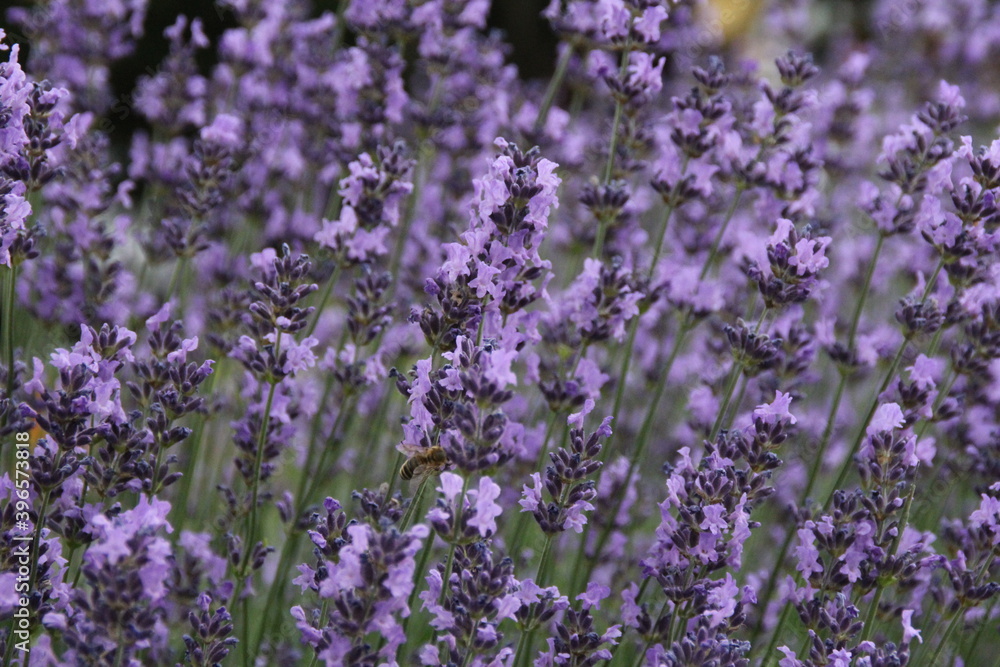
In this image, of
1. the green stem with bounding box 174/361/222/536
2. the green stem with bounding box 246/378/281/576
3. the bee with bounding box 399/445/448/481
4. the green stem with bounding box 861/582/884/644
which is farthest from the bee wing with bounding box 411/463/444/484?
the green stem with bounding box 861/582/884/644

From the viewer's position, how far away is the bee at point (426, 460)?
6.24 ft

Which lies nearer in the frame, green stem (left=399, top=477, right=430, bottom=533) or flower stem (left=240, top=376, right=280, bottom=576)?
green stem (left=399, top=477, right=430, bottom=533)

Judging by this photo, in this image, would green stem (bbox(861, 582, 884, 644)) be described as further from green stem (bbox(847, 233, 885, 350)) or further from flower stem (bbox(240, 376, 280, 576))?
flower stem (bbox(240, 376, 280, 576))

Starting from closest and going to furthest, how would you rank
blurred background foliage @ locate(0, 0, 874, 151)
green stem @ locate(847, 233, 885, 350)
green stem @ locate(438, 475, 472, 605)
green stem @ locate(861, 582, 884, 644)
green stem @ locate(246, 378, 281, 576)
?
green stem @ locate(438, 475, 472, 605), green stem @ locate(861, 582, 884, 644), green stem @ locate(246, 378, 281, 576), green stem @ locate(847, 233, 885, 350), blurred background foliage @ locate(0, 0, 874, 151)

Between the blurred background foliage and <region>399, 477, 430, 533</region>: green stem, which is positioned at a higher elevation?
the blurred background foliage

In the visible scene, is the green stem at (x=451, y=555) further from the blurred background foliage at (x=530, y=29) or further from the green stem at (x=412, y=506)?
the blurred background foliage at (x=530, y=29)

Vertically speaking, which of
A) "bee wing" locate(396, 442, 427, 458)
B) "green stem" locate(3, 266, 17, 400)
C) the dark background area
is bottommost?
"bee wing" locate(396, 442, 427, 458)

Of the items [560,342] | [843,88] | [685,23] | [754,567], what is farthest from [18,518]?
[843,88]

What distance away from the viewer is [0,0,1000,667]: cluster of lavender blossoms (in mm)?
1876

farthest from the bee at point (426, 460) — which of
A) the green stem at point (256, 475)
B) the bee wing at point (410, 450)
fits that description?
the green stem at point (256, 475)

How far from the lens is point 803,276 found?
2.30m

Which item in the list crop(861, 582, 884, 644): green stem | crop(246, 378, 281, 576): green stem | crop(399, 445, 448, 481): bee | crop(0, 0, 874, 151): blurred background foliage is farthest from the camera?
crop(0, 0, 874, 151): blurred background foliage

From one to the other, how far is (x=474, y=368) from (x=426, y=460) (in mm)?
272

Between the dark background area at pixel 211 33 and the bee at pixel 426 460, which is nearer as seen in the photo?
the bee at pixel 426 460
